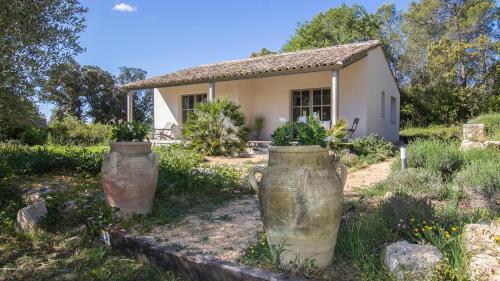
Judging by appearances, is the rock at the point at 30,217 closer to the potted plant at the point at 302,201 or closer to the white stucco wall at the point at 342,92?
the potted plant at the point at 302,201

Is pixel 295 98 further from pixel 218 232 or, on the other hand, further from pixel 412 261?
pixel 412 261

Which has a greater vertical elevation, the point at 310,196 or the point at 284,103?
the point at 284,103

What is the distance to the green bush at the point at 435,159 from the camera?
609 cm

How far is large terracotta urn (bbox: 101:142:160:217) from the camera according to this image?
4.21m

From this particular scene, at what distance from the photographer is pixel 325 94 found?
42.7 feet

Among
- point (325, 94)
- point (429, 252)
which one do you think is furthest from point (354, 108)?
point (429, 252)

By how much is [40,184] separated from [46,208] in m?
1.64

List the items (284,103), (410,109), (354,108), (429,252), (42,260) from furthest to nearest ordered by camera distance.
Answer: (410,109), (284,103), (354,108), (42,260), (429,252)

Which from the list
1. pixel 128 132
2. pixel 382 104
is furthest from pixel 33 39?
pixel 382 104

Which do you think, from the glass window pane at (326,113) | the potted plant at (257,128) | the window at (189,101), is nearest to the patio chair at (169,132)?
the window at (189,101)

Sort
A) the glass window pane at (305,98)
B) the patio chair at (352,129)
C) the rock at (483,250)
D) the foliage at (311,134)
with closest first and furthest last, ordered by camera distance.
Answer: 1. the rock at (483,250)
2. the foliage at (311,134)
3. the patio chair at (352,129)
4. the glass window pane at (305,98)

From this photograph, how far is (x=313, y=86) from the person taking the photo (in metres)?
13.1

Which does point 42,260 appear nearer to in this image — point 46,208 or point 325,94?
point 46,208

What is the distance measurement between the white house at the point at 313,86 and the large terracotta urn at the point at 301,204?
8.10 metres
